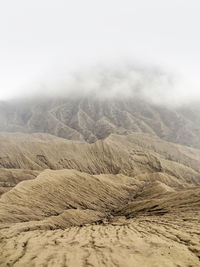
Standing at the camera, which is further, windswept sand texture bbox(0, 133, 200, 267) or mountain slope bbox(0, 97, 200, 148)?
mountain slope bbox(0, 97, 200, 148)

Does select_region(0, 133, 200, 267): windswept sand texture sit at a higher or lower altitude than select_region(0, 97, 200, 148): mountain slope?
lower

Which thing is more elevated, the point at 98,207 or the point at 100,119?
the point at 100,119

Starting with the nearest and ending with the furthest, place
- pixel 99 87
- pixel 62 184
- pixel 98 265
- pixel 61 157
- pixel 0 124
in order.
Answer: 1. pixel 98 265
2. pixel 62 184
3. pixel 61 157
4. pixel 0 124
5. pixel 99 87

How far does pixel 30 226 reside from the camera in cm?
1444

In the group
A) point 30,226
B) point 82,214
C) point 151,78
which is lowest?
point 82,214

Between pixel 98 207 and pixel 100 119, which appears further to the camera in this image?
pixel 100 119

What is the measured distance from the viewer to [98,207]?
26875 millimetres

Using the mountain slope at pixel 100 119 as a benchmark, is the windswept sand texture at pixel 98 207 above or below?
below

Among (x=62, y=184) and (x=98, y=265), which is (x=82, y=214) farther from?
(x=98, y=265)

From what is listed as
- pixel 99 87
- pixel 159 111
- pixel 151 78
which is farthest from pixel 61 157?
pixel 151 78

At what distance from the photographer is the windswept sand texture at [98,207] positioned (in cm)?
740

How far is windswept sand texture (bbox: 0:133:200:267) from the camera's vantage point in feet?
24.3

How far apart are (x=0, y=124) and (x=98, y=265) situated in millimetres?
132122

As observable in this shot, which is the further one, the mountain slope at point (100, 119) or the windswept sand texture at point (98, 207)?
the mountain slope at point (100, 119)
